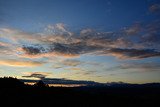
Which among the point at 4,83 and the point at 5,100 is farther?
the point at 4,83

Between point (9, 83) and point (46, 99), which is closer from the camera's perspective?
point (46, 99)

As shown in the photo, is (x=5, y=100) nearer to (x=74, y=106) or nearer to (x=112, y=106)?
(x=74, y=106)

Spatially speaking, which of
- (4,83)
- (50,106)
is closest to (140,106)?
(50,106)

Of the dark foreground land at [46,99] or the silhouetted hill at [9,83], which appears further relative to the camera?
the silhouetted hill at [9,83]

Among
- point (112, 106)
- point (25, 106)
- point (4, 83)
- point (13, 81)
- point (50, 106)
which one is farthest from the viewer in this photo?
point (13, 81)

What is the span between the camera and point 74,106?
53750 mm

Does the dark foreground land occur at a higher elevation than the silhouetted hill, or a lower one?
lower

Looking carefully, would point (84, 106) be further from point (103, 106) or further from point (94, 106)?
point (103, 106)

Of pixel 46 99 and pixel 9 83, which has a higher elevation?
pixel 9 83

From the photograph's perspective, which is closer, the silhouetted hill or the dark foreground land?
the dark foreground land

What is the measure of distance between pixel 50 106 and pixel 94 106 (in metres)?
13.4

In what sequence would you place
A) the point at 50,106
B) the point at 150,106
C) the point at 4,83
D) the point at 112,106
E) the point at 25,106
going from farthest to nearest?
the point at 4,83 < the point at 150,106 < the point at 112,106 < the point at 50,106 < the point at 25,106

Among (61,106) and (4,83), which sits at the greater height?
(4,83)

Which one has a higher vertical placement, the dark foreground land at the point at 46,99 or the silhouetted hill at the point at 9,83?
the silhouetted hill at the point at 9,83
